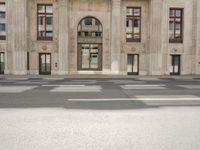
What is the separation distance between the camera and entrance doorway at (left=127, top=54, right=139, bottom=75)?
32094mm

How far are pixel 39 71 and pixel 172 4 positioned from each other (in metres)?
18.4

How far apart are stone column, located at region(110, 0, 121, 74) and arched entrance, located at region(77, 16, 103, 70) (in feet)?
5.91

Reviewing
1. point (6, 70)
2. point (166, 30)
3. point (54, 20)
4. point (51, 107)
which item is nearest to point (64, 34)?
point (54, 20)

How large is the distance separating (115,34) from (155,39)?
483cm

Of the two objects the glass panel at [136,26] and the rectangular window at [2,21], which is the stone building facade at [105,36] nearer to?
the rectangular window at [2,21]

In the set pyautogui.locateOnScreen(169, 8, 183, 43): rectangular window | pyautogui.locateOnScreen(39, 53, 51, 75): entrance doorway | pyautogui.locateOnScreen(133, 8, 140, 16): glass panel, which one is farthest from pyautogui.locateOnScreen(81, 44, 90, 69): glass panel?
pyautogui.locateOnScreen(169, 8, 183, 43): rectangular window

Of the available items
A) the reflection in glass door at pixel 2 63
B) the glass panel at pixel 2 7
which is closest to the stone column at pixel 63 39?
Answer: the glass panel at pixel 2 7

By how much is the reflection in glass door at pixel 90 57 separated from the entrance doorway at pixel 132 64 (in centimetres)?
375

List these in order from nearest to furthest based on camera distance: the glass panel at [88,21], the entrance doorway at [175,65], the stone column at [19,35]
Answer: the stone column at [19,35]
the glass panel at [88,21]
the entrance doorway at [175,65]

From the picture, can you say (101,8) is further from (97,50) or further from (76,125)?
(76,125)

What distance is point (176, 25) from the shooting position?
1276 inches

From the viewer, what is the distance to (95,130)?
19.6 ft

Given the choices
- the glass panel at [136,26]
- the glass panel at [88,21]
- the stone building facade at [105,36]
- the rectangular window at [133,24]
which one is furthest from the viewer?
the glass panel at [136,26]

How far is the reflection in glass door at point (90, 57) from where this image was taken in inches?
1257
